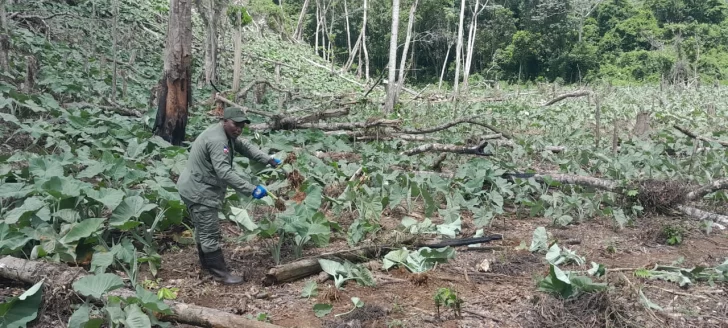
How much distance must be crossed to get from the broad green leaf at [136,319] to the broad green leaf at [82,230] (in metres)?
1.03

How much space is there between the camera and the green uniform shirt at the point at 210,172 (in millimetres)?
3779

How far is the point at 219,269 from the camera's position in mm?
3961

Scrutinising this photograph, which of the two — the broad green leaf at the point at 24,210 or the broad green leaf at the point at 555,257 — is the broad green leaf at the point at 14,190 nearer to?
the broad green leaf at the point at 24,210

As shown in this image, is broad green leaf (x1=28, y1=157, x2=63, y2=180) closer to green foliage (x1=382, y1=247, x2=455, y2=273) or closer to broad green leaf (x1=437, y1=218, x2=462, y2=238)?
green foliage (x1=382, y1=247, x2=455, y2=273)

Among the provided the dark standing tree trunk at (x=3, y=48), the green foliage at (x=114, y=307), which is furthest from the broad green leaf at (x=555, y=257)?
the dark standing tree trunk at (x=3, y=48)

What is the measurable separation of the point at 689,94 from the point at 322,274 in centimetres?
1943

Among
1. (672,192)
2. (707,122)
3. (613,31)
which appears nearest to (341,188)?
(672,192)

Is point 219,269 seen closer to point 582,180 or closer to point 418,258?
point 418,258

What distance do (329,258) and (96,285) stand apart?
5.44 feet

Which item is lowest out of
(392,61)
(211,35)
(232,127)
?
(232,127)

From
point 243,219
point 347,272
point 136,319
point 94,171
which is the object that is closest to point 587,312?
point 347,272

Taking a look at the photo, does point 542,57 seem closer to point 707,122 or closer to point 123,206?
point 707,122

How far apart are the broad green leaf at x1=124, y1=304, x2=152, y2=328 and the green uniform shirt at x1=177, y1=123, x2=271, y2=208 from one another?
105 cm

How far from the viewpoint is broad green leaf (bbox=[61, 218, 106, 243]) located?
12.2 feet
